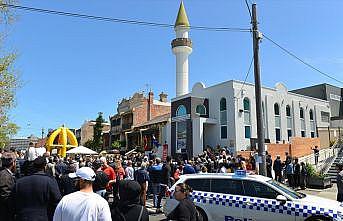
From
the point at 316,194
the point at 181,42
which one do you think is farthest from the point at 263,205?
the point at 181,42

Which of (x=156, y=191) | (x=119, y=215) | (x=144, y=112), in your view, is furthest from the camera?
(x=144, y=112)

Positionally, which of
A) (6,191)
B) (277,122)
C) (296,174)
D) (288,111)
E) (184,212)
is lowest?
(296,174)

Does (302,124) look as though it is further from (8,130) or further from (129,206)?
(129,206)

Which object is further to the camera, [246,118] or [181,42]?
[181,42]

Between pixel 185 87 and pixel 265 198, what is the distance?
35.8 metres

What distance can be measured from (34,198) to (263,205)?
5.58m

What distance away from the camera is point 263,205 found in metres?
8.27

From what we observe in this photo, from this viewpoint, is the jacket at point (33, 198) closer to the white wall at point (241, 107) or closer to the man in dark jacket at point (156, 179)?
the man in dark jacket at point (156, 179)

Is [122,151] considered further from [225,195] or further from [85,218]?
[85,218]

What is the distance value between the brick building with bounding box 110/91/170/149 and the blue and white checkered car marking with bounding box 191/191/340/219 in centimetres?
3275

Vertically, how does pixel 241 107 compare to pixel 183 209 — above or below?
above

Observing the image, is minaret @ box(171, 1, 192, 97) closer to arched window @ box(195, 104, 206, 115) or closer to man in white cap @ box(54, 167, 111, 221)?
arched window @ box(195, 104, 206, 115)

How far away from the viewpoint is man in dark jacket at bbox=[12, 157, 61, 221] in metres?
4.61

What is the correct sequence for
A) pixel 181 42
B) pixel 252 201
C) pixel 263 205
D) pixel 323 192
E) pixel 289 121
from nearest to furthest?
1. pixel 263 205
2. pixel 252 201
3. pixel 323 192
4. pixel 289 121
5. pixel 181 42
